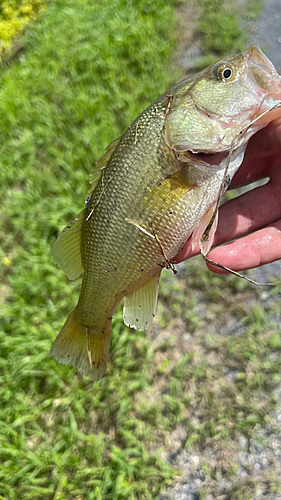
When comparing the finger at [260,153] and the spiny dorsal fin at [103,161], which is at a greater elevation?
the spiny dorsal fin at [103,161]

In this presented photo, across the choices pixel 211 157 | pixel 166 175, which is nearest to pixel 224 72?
pixel 211 157

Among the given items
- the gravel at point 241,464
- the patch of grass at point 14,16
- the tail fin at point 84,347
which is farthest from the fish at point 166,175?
the patch of grass at point 14,16

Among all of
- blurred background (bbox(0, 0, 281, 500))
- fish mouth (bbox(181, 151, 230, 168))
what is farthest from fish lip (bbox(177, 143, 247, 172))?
blurred background (bbox(0, 0, 281, 500))

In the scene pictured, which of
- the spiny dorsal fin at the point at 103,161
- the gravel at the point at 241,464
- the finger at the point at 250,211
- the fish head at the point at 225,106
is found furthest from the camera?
the gravel at the point at 241,464

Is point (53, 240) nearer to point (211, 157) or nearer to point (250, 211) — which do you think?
point (250, 211)

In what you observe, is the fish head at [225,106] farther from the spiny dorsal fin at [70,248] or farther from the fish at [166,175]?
the spiny dorsal fin at [70,248]

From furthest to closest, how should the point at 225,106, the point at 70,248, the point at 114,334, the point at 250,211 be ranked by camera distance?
the point at 114,334 → the point at 250,211 → the point at 70,248 → the point at 225,106

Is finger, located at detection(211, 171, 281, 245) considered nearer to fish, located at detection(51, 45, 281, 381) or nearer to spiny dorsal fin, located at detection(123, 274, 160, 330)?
fish, located at detection(51, 45, 281, 381)
